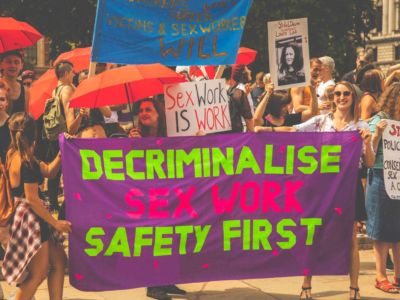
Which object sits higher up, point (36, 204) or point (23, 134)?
point (23, 134)

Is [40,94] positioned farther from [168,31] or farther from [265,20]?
[265,20]

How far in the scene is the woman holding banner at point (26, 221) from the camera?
5.68 metres

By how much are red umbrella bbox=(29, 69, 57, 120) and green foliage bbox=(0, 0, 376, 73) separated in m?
15.0

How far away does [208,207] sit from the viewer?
6.35m

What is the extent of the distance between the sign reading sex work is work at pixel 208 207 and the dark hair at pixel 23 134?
1.30 ft

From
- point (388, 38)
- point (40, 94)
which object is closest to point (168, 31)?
point (40, 94)

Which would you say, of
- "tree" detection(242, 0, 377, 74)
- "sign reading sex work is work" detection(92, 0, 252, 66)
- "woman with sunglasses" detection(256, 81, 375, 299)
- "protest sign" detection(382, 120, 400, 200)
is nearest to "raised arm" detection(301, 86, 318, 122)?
"protest sign" detection(382, 120, 400, 200)

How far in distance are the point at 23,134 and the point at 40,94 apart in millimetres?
4182

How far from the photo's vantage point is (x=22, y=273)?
5723 millimetres

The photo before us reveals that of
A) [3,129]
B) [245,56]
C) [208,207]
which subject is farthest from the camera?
[245,56]

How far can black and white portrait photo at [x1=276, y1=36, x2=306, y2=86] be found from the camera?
8094 millimetres

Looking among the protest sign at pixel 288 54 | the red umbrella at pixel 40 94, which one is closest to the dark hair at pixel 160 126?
the protest sign at pixel 288 54

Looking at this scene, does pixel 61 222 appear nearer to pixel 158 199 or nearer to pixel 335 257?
pixel 158 199

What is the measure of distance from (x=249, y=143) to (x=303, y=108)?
10.00 ft
